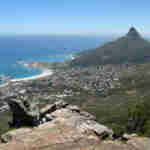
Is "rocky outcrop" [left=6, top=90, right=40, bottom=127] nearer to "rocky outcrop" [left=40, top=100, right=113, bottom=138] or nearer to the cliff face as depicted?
"rocky outcrop" [left=40, top=100, right=113, bottom=138]

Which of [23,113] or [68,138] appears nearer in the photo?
[68,138]

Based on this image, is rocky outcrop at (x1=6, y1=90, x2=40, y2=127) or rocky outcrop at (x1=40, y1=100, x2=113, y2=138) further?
rocky outcrop at (x1=6, y1=90, x2=40, y2=127)

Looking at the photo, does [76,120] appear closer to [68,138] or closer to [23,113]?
[68,138]

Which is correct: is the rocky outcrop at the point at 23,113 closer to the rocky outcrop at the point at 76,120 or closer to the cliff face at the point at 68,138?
the rocky outcrop at the point at 76,120

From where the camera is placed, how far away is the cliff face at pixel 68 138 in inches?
862

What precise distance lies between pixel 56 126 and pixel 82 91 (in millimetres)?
138180

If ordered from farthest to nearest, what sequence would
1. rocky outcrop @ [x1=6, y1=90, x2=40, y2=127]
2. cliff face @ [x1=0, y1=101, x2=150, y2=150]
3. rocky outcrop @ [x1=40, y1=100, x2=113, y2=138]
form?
1. rocky outcrop @ [x1=6, y1=90, x2=40, y2=127]
2. rocky outcrop @ [x1=40, y1=100, x2=113, y2=138]
3. cliff face @ [x1=0, y1=101, x2=150, y2=150]

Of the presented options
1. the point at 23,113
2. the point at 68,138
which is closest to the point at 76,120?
the point at 68,138

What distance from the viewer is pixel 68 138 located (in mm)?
23688

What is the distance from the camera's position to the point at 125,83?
600ft

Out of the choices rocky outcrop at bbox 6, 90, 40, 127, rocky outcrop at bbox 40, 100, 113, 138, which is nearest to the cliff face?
rocky outcrop at bbox 40, 100, 113, 138

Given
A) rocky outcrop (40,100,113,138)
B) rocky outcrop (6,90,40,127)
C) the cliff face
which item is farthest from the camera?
rocky outcrop (6,90,40,127)

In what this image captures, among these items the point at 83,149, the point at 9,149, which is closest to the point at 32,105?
the point at 9,149

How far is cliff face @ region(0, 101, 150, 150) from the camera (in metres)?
21.9
